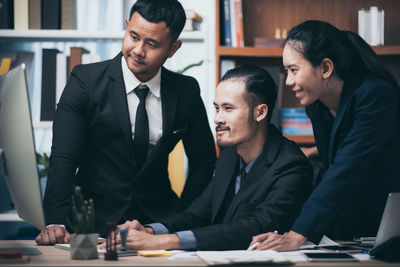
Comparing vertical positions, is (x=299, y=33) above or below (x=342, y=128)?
above

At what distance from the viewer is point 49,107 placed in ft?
10.1

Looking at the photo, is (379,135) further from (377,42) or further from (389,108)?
(377,42)

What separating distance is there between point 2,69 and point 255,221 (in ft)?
6.50

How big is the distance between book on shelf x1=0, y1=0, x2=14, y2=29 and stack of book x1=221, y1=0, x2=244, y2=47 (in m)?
1.20

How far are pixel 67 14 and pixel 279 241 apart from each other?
6.90ft

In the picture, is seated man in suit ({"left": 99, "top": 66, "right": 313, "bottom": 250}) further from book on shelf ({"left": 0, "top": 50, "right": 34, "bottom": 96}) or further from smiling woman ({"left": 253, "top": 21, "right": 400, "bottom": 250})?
book on shelf ({"left": 0, "top": 50, "right": 34, "bottom": 96})

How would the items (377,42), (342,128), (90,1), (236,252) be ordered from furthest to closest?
(90,1)
(377,42)
(342,128)
(236,252)

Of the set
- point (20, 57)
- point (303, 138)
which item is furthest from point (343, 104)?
point (20, 57)

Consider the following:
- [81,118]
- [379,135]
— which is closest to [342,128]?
[379,135]

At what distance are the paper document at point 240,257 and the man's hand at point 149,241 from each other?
3.7 inches

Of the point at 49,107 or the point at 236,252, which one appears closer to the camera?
the point at 236,252

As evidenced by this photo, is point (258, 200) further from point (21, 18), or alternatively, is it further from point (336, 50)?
point (21, 18)

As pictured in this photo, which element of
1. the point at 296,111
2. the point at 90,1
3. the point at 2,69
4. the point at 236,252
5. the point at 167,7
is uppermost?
the point at 90,1

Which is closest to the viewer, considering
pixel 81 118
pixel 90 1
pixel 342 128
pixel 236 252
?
pixel 236 252
